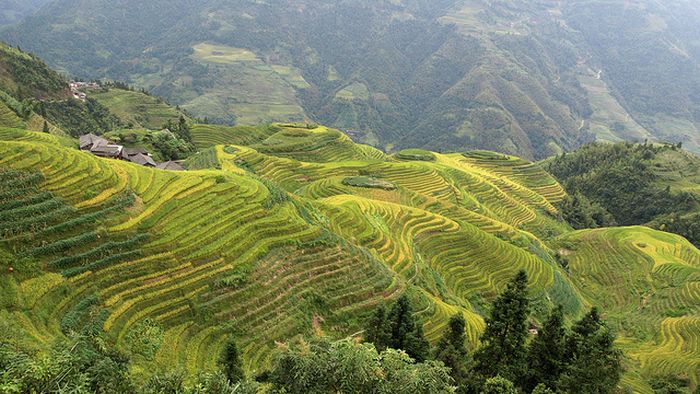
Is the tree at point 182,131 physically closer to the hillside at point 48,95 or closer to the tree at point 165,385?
the hillside at point 48,95

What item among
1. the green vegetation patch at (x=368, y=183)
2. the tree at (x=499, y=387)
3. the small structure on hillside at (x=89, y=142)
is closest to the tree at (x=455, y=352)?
the tree at (x=499, y=387)

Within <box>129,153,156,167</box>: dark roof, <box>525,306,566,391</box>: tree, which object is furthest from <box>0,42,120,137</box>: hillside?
<box>525,306,566,391</box>: tree

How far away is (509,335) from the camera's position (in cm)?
2178

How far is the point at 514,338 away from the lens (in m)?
21.7

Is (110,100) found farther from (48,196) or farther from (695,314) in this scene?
(695,314)

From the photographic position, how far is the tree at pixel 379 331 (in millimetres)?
23531

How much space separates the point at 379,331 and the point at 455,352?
14.4 feet

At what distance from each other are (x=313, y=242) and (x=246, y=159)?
45.8m

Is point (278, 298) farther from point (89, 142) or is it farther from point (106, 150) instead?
point (89, 142)

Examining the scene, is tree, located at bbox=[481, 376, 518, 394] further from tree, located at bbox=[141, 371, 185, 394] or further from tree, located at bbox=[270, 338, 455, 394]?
tree, located at bbox=[141, 371, 185, 394]

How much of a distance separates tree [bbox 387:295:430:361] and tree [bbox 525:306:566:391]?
5.61m

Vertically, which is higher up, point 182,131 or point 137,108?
point 182,131

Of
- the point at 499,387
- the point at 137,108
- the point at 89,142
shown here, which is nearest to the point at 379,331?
the point at 499,387

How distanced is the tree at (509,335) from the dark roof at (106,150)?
5614cm
